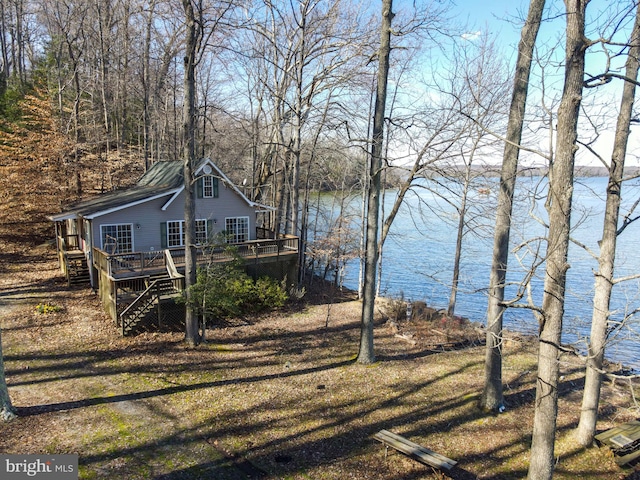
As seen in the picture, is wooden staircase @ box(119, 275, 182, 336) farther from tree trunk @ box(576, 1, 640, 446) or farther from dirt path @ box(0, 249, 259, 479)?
tree trunk @ box(576, 1, 640, 446)

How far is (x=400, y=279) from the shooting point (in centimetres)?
2625

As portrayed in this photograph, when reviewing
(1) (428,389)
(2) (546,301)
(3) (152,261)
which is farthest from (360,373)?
(3) (152,261)

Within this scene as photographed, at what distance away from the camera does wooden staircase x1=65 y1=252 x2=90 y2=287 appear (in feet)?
58.5

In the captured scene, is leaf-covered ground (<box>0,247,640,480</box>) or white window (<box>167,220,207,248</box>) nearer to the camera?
leaf-covered ground (<box>0,247,640,480</box>)

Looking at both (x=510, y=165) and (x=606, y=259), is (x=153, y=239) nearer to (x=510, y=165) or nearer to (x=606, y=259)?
(x=510, y=165)

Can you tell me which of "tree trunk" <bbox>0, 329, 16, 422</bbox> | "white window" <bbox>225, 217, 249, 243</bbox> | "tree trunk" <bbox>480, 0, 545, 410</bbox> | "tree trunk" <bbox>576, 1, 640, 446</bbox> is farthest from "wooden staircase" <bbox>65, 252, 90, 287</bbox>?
"tree trunk" <bbox>576, 1, 640, 446</bbox>

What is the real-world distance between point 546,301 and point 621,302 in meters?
17.1

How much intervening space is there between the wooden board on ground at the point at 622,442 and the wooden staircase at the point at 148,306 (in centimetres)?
1195

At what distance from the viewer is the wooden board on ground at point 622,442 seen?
817 centimetres

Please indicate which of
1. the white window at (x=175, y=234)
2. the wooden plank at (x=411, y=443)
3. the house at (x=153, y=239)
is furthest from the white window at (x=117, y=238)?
the wooden plank at (x=411, y=443)

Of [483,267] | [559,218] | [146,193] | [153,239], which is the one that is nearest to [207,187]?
[146,193]

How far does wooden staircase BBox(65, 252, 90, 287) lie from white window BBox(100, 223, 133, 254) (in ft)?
4.86

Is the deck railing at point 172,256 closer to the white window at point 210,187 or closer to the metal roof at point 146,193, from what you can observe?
the metal roof at point 146,193

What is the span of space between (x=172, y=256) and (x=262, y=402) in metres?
10.2
